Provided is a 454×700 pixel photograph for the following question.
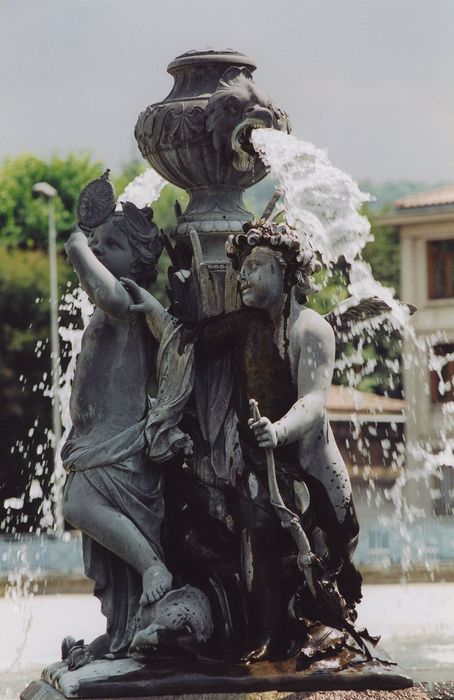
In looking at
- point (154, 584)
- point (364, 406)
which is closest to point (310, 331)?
point (154, 584)

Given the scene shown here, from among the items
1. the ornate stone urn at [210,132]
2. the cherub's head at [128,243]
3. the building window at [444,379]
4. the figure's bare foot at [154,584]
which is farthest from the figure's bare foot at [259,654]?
the building window at [444,379]

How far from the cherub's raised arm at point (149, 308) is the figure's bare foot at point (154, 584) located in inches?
47.3

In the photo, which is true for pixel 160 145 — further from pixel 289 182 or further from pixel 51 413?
pixel 51 413

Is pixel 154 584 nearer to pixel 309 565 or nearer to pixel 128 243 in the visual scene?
pixel 309 565

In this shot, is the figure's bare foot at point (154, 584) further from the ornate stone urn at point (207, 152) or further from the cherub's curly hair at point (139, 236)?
the cherub's curly hair at point (139, 236)

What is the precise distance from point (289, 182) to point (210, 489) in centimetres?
171

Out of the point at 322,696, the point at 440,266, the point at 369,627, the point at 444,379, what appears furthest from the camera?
the point at 440,266

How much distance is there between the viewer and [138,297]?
10656 mm

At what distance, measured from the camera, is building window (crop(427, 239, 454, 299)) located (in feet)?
176

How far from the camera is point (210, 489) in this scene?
1045 cm

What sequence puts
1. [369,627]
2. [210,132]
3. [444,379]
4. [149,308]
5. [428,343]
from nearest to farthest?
1. [149,308]
2. [210,132]
3. [369,627]
4. [428,343]
5. [444,379]

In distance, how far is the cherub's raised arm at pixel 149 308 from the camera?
34.8 ft

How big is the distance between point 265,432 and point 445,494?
1220 inches

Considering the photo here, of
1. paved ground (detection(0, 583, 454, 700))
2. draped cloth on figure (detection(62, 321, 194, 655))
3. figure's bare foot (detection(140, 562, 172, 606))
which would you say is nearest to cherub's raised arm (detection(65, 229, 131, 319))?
draped cloth on figure (detection(62, 321, 194, 655))
